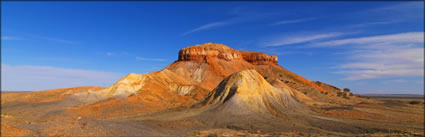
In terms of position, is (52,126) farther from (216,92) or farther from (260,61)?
(260,61)

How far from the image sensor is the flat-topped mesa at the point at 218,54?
289 ft

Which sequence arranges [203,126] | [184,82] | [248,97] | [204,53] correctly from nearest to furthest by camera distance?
[203,126]
[248,97]
[184,82]
[204,53]

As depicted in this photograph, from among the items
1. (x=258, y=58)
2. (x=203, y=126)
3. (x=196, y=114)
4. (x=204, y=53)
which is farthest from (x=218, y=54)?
(x=203, y=126)

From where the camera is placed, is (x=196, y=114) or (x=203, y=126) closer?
(x=203, y=126)

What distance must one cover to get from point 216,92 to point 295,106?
1135 centimetres

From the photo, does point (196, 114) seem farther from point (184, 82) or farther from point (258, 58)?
point (258, 58)

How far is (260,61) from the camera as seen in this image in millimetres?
96625

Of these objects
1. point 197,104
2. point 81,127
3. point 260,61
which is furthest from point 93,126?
→ point 260,61

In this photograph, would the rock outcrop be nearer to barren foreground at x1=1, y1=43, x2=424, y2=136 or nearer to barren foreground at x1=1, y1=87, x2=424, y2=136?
barren foreground at x1=1, y1=43, x2=424, y2=136

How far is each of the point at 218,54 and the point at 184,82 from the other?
28189mm

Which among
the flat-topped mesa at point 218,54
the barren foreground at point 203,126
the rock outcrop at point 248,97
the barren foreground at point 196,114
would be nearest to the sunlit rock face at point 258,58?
the flat-topped mesa at point 218,54

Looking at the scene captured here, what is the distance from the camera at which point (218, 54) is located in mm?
91062

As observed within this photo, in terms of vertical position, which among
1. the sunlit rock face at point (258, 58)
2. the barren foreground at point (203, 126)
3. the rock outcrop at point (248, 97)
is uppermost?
the sunlit rock face at point (258, 58)

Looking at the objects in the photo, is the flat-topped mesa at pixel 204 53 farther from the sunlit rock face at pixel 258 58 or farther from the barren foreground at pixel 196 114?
the barren foreground at pixel 196 114
